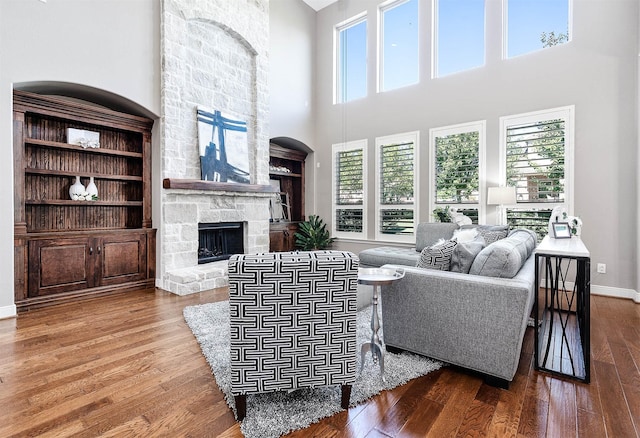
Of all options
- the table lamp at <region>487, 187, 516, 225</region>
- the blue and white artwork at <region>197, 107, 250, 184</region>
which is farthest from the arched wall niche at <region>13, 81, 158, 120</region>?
the table lamp at <region>487, 187, 516, 225</region>

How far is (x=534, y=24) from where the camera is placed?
4.78m

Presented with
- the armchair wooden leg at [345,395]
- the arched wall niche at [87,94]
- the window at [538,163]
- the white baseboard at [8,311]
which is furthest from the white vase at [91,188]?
the window at [538,163]

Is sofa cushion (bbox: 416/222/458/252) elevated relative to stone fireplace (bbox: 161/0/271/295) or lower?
lower

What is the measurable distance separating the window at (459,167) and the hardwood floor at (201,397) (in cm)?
273

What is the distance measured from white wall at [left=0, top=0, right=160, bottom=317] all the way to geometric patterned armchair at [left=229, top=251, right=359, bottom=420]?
3.27 metres

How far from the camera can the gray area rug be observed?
1687mm

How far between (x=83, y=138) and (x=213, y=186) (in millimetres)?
1715

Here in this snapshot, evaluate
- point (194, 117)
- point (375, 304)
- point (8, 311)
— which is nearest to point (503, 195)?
point (375, 304)

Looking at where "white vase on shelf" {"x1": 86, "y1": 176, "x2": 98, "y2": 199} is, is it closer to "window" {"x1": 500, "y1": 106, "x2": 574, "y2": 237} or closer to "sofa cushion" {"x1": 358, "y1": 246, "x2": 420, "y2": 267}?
"sofa cushion" {"x1": 358, "y1": 246, "x2": 420, "y2": 267}

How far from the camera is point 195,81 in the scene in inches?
197

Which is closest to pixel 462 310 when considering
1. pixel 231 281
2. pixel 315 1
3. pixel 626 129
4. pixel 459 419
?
pixel 459 419

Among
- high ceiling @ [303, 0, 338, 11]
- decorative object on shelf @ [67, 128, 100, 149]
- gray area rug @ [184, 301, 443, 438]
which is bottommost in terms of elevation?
gray area rug @ [184, 301, 443, 438]

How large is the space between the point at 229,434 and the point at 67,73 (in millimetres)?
4199

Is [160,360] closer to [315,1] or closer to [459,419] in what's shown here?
[459,419]
